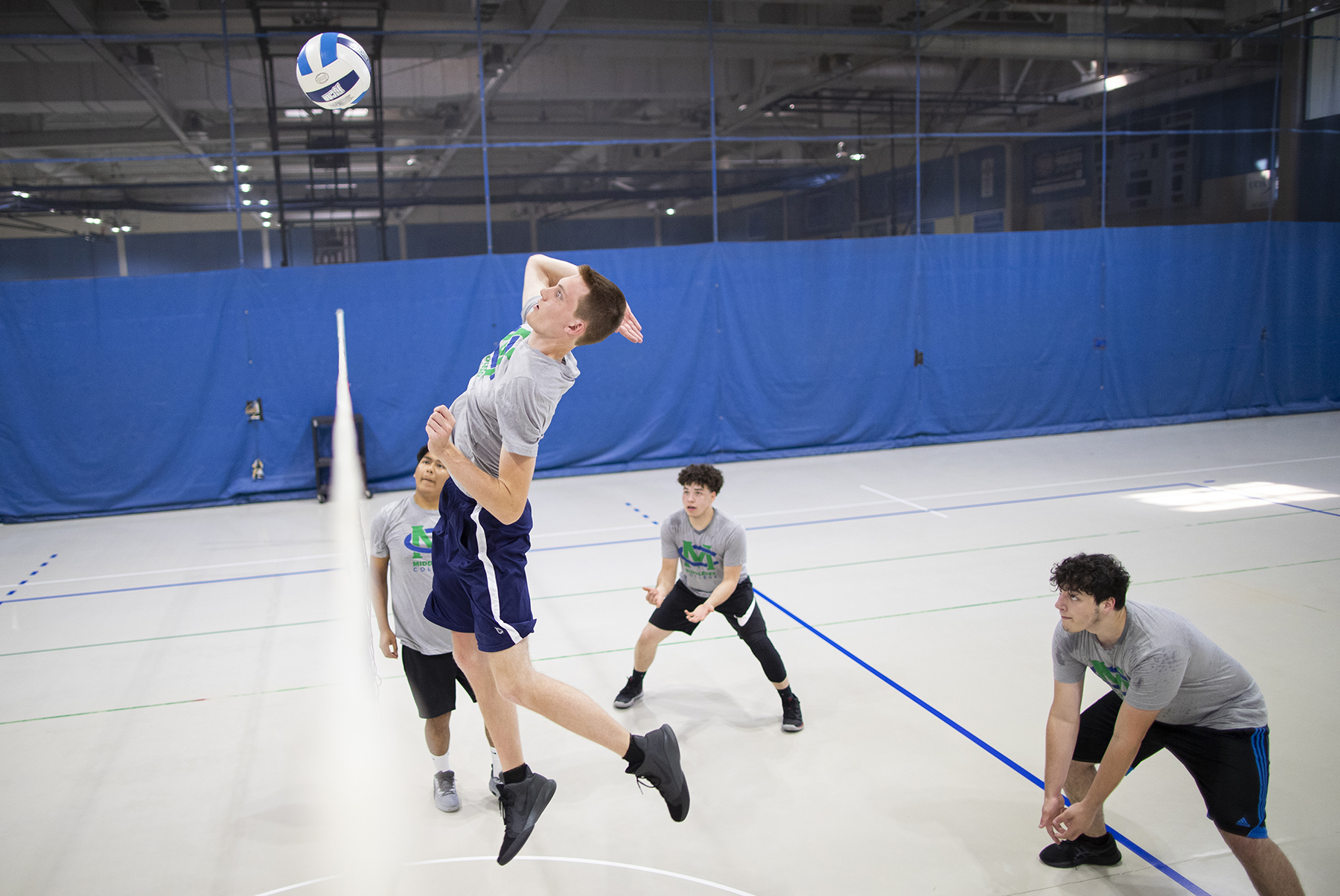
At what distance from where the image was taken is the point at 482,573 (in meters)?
3.13

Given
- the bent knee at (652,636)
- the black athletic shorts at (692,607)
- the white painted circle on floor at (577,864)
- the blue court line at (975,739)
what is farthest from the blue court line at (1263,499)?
the white painted circle on floor at (577,864)

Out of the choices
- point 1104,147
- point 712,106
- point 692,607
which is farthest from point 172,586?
point 1104,147

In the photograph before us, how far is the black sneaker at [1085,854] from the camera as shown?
343 centimetres

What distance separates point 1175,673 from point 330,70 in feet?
18.7

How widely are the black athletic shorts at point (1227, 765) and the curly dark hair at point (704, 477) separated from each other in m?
2.15

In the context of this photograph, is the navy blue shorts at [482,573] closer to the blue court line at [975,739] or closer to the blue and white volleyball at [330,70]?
the blue court line at [975,739]

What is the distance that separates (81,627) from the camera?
6.71 meters

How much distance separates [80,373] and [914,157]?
36.1ft

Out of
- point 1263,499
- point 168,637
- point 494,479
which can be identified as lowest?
point 168,637

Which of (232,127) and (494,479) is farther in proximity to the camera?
(232,127)

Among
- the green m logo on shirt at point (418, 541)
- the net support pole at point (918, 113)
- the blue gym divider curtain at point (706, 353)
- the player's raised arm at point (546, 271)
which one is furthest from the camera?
the net support pole at point (918, 113)

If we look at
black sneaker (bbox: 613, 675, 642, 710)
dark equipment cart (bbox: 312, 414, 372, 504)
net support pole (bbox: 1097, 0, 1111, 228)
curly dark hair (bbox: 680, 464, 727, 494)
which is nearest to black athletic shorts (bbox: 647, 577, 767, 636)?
black sneaker (bbox: 613, 675, 642, 710)

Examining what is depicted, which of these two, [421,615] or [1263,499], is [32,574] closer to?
[421,615]

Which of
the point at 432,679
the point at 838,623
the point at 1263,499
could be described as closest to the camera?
the point at 432,679
